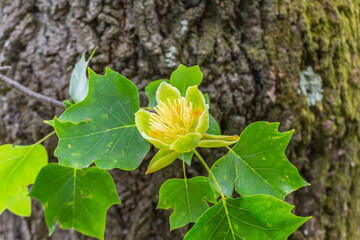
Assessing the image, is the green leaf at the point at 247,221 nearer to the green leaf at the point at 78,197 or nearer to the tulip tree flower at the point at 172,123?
the tulip tree flower at the point at 172,123

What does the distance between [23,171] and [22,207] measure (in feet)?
Result: 0.34

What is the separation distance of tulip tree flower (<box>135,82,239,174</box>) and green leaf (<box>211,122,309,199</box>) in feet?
0.19

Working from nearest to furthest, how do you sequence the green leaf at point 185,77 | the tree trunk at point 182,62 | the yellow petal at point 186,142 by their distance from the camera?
the yellow petal at point 186,142
the green leaf at point 185,77
the tree trunk at point 182,62

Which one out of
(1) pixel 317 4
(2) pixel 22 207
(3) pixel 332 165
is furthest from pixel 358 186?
(2) pixel 22 207

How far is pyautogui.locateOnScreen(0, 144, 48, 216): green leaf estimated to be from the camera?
0.72 m

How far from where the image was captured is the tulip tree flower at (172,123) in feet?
1.86

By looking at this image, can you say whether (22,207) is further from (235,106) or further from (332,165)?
(332,165)

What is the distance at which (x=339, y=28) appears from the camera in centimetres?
106

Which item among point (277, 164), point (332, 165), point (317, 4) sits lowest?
point (332, 165)

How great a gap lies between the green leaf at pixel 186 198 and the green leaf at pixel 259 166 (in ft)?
0.22

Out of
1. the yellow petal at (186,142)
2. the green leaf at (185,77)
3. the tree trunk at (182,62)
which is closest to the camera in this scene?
the yellow petal at (186,142)

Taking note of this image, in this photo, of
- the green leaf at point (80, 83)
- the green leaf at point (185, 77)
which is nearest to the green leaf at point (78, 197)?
the green leaf at point (80, 83)

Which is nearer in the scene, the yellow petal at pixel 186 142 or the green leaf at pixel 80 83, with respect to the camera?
the yellow petal at pixel 186 142

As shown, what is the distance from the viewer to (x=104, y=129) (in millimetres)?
605
